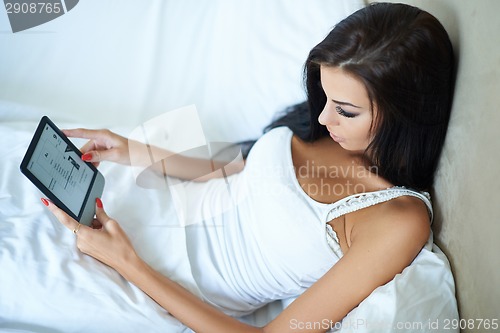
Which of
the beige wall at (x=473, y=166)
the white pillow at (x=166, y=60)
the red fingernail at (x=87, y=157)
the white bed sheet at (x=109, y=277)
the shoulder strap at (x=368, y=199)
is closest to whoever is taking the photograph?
the beige wall at (x=473, y=166)

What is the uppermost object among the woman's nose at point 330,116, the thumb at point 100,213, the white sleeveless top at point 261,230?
the woman's nose at point 330,116

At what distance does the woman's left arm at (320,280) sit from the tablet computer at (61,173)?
1.4 inches

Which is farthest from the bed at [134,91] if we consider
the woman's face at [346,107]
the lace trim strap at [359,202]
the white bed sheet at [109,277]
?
the woman's face at [346,107]

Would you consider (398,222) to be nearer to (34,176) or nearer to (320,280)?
(320,280)

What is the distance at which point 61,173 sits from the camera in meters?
0.97

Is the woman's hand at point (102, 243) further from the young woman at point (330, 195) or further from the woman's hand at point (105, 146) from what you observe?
the woman's hand at point (105, 146)

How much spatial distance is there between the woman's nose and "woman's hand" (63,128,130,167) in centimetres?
48

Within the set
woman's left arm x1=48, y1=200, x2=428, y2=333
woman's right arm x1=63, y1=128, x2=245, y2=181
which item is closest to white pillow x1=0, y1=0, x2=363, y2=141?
woman's right arm x1=63, y1=128, x2=245, y2=181

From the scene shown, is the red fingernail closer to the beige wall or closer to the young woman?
the young woman

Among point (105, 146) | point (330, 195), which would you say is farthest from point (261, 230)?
point (105, 146)

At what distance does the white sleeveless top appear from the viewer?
99cm

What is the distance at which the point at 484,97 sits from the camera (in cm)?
75

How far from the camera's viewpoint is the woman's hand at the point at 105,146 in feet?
3.72

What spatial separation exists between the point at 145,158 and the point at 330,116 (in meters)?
0.48
